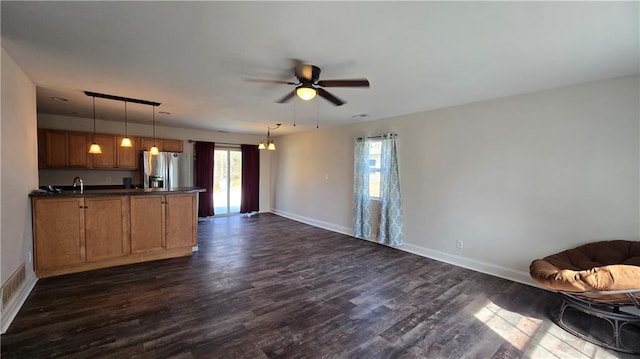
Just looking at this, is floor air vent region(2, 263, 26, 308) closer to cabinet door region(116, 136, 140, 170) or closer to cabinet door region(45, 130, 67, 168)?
cabinet door region(45, 130, 67, 168)

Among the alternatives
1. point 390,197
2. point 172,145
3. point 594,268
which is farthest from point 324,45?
point 172,145

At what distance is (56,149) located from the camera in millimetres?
5148

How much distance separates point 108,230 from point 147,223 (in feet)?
1.55

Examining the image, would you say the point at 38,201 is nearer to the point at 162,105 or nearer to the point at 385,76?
the point at 162,105

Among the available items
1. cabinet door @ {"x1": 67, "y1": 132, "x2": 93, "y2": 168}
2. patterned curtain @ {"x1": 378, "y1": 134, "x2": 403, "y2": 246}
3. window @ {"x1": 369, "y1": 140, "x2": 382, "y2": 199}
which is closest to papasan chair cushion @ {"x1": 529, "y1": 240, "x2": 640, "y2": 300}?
patterned curtain @ {"x1": 378, "y1": 134, "x2": 403, "y2": 246}

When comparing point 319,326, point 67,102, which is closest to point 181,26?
point 319,326

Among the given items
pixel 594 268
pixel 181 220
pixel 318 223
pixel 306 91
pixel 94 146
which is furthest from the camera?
pixel 318 223

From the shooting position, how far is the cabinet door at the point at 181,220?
4266mm

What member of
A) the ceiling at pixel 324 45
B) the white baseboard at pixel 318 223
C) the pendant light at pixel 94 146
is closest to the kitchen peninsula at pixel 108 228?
the pendant light at pixel 94 146

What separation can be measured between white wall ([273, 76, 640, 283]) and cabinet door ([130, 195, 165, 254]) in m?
4.12

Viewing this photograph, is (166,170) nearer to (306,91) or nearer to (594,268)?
(306,91)

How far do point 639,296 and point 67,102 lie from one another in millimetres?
7513

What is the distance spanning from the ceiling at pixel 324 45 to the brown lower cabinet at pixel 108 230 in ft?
5.22

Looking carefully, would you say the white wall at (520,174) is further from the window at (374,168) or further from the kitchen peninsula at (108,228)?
the kitchen peninsula at (108,228)
